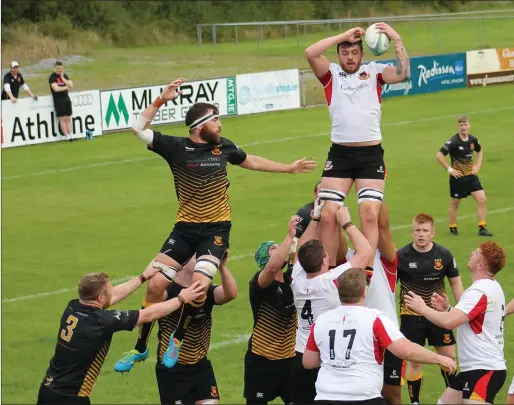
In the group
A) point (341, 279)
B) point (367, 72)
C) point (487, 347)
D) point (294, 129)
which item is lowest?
point (294, 129)

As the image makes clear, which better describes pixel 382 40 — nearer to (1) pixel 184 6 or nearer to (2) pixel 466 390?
(2) pixel 466 390

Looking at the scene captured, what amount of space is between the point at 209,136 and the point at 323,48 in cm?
151

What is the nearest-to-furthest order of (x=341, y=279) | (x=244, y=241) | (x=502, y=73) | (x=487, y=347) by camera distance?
1. (x=341, y=279)
2. (x=487, y=347)
3. (x=244, y=241)
4. (x=502, y=73)

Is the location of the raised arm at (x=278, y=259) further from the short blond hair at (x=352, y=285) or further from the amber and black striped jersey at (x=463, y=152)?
the amber and black striped jersey at (x=463, y=152)

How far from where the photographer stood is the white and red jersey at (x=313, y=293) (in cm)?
1021

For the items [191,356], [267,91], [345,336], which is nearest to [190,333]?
[191,356]

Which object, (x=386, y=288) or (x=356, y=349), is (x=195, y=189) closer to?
(x=386, y=288)

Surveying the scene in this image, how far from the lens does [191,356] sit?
37.1 feet

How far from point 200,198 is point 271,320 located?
58.9 inches

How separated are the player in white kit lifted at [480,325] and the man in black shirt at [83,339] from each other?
10.4ft

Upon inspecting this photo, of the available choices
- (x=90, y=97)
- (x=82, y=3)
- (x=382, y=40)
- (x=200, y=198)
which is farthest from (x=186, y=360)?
(x=82, y=3)

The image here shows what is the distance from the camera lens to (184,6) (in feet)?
233

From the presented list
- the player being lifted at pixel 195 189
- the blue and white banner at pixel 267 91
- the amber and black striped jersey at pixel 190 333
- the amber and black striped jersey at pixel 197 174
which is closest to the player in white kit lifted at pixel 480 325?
the player being lifted at pixel 195 189

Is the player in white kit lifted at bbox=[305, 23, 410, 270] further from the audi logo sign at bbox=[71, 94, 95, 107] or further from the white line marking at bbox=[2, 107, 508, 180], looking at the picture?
the audi logo sign at bbox=[71, 94, 95, 107]
